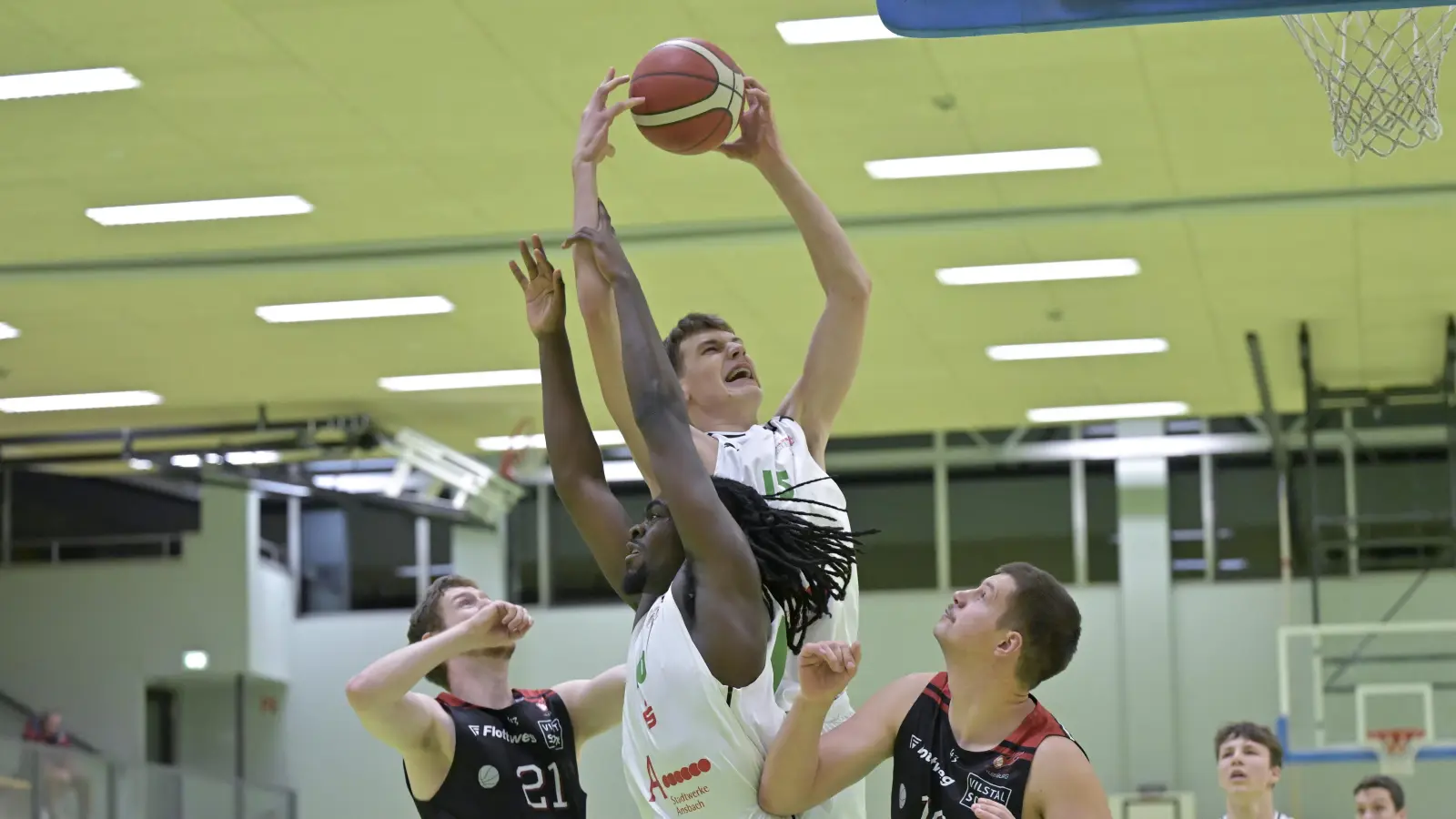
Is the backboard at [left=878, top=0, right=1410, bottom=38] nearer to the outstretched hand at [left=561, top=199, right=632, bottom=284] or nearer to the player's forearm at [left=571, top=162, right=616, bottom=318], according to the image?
the player's forearm at [left=571, top=162, right=616, bottom=318]

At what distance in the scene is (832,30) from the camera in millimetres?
9242

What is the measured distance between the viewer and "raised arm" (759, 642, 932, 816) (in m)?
3.55

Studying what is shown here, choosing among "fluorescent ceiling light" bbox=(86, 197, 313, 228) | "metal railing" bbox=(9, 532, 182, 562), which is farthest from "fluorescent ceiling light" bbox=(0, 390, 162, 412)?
"metal railing" bbox=(9, 532, 182, 562)

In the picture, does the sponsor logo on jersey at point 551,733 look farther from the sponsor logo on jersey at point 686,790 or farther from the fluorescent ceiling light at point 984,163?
the fluorescent ceiling light at point 984,163

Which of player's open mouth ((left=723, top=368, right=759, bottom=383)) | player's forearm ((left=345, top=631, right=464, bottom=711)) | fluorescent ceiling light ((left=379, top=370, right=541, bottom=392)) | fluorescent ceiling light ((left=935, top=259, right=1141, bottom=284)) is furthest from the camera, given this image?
fluorescent ceiling light ((left=379, top=370, right=541, bottom=392))

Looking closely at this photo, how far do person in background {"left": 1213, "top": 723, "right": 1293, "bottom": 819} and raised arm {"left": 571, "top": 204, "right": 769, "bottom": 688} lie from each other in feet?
13.0

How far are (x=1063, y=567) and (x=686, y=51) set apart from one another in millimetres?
15515

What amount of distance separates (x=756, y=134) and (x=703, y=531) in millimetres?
1342

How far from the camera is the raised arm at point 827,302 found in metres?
4.46

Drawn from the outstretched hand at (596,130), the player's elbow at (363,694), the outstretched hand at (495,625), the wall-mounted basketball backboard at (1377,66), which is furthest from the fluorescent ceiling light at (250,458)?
the outstretched hand at (596,130)

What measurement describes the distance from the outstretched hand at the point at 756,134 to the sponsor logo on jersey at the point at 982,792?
4.79ft

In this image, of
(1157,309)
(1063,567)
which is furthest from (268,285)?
(1063,567)

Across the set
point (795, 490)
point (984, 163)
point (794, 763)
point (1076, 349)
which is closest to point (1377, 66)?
point (984, 163)

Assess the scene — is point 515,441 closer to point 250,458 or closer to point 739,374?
point 250,458
